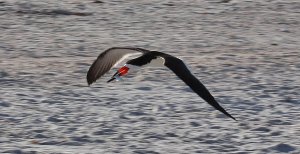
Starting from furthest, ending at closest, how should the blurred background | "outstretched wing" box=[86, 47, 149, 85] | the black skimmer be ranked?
the blurred background
"outstretched wing" box=[86, 47, 149, 85]
the black skimmer

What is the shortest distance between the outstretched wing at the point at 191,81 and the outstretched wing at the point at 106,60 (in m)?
0.58

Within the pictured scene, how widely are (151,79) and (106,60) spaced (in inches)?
76.3

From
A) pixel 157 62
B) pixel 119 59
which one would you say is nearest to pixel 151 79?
pixel 119 59

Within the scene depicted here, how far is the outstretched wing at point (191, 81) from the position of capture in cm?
587

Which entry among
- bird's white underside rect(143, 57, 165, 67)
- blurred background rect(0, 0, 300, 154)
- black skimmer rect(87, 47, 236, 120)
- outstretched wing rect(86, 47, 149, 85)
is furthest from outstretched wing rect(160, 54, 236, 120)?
blurred background rect(0, 0, 300, 154)

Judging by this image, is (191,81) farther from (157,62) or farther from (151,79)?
(151,79)

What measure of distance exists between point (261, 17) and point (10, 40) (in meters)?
3.59

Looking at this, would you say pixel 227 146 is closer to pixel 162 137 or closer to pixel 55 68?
pixel 162 137

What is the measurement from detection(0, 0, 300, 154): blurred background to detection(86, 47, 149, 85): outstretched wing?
49 cm

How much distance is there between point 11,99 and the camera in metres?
8.04

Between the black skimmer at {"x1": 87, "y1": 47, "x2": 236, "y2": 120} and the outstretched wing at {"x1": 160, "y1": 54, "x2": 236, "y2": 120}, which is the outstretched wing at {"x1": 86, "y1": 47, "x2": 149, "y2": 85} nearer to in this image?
the black skimmer at {"x1": 87, "y1": 47, "x2": 236, "y2": 120}

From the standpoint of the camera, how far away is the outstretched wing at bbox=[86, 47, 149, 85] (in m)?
6.90

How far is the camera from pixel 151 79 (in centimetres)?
893

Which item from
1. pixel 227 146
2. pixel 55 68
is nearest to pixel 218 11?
pixel 55 68
